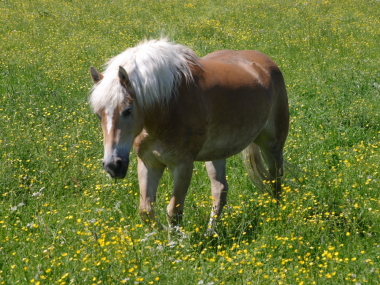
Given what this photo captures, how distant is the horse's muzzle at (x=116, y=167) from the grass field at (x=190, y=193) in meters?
0.46

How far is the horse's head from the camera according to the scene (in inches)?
157

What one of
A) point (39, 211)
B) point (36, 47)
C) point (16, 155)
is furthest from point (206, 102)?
point (36, 47)

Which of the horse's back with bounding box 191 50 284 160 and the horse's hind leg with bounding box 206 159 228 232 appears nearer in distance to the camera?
the horse's back with bounding box 191 50 284 160

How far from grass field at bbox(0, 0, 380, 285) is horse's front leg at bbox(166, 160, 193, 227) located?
231 mm

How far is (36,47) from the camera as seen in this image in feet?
41.8

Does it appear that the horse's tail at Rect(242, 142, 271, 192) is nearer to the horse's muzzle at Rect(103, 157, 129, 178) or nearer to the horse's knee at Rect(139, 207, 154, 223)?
the horse's knee at Rect(139, 207, 154, 223)

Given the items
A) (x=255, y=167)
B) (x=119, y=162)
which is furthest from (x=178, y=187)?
(x=255, y=167)

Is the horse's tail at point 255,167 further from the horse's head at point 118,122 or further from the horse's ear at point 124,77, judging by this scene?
the horse's ear at point 124,77

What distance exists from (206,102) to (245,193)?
5.52ft

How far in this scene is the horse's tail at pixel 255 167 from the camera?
608 cm

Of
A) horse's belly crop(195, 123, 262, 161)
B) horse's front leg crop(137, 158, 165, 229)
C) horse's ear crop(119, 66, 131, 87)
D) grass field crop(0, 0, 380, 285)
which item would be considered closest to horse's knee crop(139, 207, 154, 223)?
horse's front leg crop(137, 158, 165, 229)

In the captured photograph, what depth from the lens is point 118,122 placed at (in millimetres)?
4031

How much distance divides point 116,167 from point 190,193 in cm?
203

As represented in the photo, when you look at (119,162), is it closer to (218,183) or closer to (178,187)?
(178,187)
